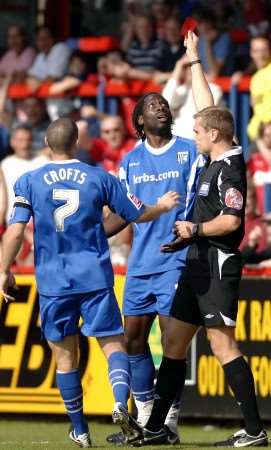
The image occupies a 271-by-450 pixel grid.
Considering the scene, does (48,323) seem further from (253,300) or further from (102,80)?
(102,80)

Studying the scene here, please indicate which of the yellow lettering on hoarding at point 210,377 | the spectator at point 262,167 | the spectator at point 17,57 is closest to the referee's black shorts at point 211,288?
the yellow lettering on hoarding at point 210,377

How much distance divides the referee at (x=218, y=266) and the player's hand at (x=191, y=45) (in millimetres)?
923

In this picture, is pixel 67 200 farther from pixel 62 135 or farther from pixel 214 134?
pixel 214 134

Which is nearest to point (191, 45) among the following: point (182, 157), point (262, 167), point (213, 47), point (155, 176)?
point (182, 157)

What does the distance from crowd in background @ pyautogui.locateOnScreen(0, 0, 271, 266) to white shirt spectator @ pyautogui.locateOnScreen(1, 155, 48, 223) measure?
0.01 meters

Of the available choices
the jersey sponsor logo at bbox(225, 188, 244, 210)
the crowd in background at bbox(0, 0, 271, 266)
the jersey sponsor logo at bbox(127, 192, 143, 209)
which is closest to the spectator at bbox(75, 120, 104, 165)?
the crowd in background at bbox(0, 0, 271, 266)

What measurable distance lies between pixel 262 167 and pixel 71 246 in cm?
510

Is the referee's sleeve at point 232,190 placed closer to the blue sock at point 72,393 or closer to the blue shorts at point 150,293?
the blue shorts at point 150,293

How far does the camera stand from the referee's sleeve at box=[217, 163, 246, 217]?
8023 mm

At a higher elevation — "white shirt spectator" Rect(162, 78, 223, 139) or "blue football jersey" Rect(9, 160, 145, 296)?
"white shirt spectator" Rect(162, 78, 223, 139)

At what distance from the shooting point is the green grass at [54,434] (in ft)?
29.7

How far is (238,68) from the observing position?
1534 cm

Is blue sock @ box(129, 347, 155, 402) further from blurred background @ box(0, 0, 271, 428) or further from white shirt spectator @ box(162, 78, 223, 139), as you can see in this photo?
white shirt spectator @ box(162, 78, 223, 139)

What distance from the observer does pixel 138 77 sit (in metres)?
15.1
